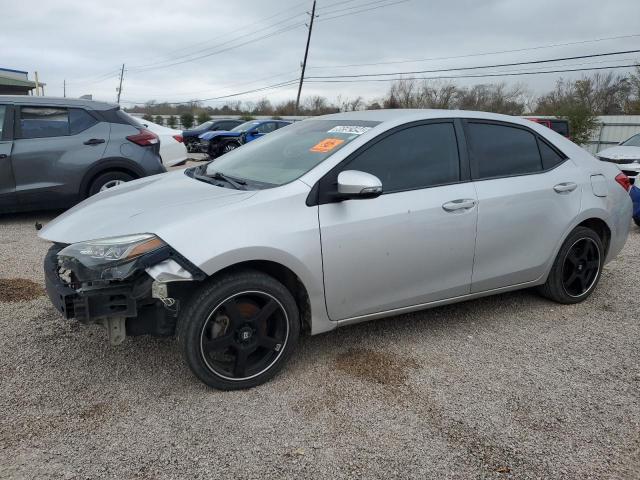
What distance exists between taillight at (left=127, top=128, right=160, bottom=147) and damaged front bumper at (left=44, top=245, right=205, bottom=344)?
471 cm

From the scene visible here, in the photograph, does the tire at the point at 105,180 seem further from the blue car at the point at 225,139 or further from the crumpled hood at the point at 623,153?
the blue car at the point at 225,139

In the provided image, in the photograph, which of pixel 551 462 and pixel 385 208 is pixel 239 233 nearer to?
pixel 385 208

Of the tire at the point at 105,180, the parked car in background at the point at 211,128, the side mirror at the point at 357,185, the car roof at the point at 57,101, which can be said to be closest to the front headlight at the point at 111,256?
the side mirror at the point at 357,185

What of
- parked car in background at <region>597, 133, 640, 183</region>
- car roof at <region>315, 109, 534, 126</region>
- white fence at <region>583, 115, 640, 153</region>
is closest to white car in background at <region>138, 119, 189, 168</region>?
car roof at <region>315, 109, 534, 126</region>

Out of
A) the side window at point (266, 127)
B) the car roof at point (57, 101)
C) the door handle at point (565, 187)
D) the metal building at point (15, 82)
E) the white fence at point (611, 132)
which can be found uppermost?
the metal building at point (15, 82)

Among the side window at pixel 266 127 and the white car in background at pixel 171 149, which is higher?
the white car in background at pixel 171 149

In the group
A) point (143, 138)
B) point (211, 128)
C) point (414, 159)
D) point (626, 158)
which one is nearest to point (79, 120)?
point (143, 138)

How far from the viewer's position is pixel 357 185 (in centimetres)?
294

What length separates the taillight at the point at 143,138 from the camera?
7086mm

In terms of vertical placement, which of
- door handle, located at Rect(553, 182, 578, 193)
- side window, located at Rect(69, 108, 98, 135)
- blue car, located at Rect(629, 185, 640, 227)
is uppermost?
side window, located at Rect(69, 108, 98, 135)

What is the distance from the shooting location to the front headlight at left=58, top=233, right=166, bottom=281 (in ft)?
8.66

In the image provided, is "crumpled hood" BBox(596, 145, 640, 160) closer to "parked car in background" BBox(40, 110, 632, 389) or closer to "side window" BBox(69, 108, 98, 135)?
"parked car in background" BBox(40, 110, 632, 389)

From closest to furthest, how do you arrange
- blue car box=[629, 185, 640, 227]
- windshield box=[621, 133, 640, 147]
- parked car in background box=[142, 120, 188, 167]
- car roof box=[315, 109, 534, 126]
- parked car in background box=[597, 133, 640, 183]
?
car roof box=[315, 109, 534, 126] → blue car box=[629, 185, 640, 227] → parked car in background box=[142, 120, 188, 167] → parked car in background box=[597, 133, 640, 183] → windshield box=[621, 133, 640, 147]

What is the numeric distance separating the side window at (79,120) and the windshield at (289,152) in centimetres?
368
